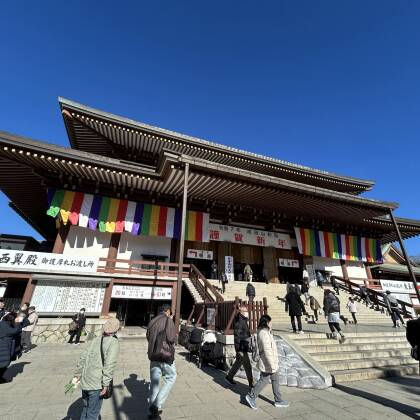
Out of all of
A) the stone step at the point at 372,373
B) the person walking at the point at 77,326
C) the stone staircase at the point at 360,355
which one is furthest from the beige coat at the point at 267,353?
the person walking at the point at 77,326

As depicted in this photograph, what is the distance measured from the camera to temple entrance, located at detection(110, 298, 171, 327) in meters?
13.9

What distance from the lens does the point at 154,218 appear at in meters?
15.4

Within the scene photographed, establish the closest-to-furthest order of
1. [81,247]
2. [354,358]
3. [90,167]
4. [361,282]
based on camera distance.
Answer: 1. [354,358]
2. [90,167]
3. [81,247]
4. [361,282]

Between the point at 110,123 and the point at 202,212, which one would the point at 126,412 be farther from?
the point at 110,123

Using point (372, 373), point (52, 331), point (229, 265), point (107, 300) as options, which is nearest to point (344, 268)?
point (229, 265)

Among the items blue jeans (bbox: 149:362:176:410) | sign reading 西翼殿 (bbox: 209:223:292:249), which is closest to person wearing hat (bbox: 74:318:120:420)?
blue jeans (bbox: 149:362:176:410)

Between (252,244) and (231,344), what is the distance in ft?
38.8

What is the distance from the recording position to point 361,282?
1991 cm

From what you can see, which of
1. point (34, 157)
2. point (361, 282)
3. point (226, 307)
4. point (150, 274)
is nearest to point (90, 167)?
point (34, 157)

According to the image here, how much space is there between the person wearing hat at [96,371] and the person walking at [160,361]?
2.83ft

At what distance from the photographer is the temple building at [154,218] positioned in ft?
39.0

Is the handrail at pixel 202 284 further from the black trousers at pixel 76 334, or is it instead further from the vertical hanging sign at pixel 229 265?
the black trousers at pixel 76 334

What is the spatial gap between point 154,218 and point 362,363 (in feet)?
38.7

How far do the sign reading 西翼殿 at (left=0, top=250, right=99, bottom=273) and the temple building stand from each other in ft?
0.15
